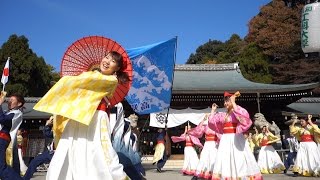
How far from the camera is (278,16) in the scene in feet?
108

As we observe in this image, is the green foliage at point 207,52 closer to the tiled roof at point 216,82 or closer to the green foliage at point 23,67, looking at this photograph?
the tiled roof at point 216,82

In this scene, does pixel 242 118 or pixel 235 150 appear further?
pixel 235 150

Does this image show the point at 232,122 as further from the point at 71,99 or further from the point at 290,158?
the point at 290,158

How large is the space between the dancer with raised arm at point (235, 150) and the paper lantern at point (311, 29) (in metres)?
6.19

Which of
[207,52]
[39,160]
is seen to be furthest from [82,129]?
[207,52]

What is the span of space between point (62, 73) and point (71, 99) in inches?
38.1

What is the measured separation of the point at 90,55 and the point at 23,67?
98.6ft

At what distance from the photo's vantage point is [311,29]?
37.0 feet

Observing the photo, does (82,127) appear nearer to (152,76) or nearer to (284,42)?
(152,76)

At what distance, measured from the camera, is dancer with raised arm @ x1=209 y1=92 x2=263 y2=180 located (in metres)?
6.18

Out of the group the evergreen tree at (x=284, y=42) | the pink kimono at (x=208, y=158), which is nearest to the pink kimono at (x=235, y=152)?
the pink kimono at (x=208, y=158)

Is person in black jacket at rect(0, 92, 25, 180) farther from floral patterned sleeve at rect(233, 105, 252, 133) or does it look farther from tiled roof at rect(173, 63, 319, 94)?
tiled roof at rect(173, 63, 319, 94)

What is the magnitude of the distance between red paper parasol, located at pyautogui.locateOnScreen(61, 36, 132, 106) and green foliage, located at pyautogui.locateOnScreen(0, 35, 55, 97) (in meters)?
28.3

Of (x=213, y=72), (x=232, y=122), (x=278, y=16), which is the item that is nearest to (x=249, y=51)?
(x=278, y=16)
